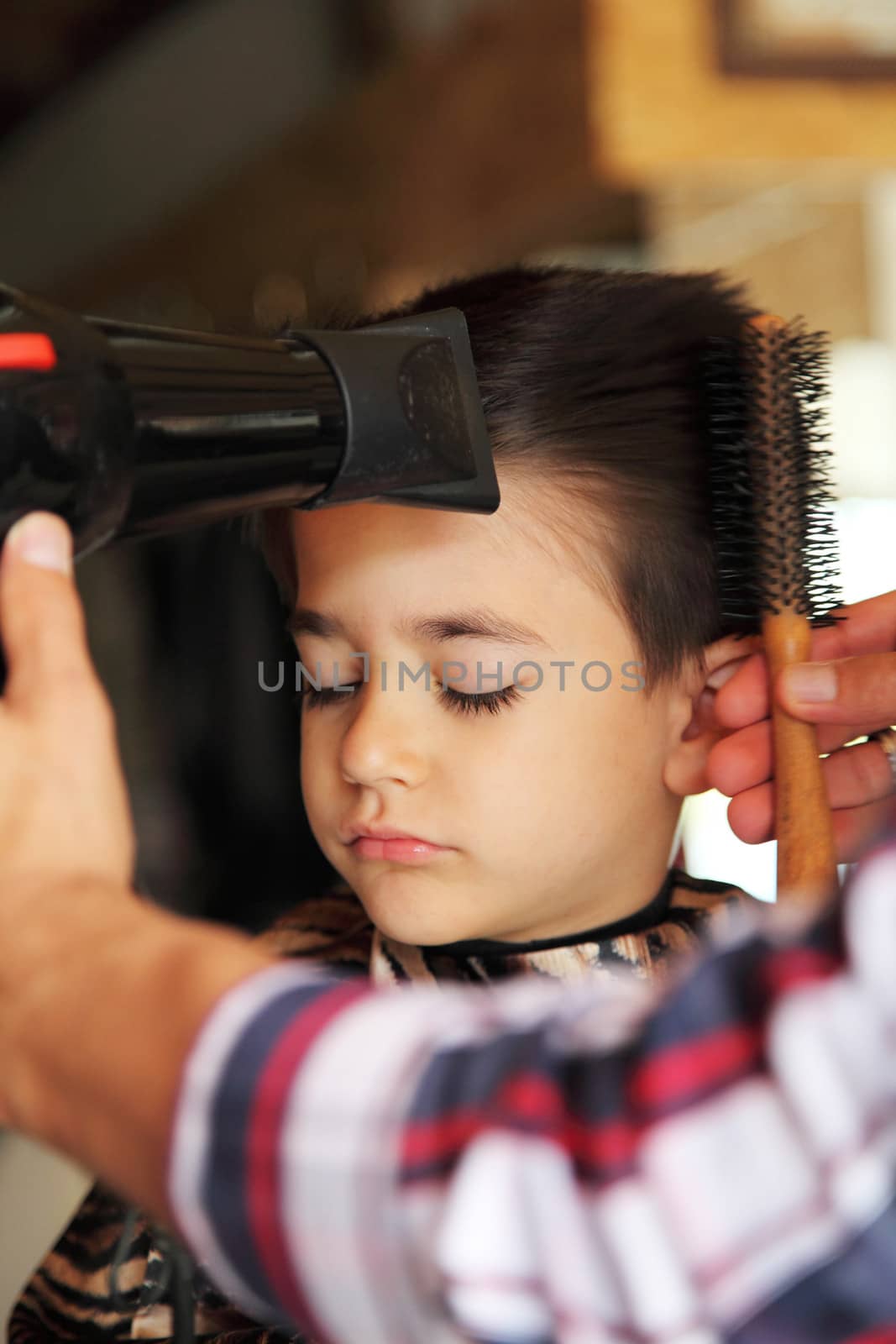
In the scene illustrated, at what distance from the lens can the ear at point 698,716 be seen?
0.81 meters

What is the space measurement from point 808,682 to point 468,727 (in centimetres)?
19

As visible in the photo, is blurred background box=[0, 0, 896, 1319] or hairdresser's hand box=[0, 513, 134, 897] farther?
blurred background box=[0, 0, 896, 1319]

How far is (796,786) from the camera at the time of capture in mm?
759

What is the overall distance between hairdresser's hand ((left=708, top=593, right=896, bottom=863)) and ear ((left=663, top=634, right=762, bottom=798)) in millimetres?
13

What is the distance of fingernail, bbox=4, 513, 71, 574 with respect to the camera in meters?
0.39

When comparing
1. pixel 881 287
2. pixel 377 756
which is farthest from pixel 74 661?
pixel 881 287

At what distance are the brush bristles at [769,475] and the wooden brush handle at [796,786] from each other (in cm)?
1

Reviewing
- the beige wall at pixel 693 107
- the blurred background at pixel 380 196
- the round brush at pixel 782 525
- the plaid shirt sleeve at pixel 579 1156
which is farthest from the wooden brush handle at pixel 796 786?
the beige wall at pixel 693 107

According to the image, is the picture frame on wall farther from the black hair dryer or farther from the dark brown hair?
the black hair dryer

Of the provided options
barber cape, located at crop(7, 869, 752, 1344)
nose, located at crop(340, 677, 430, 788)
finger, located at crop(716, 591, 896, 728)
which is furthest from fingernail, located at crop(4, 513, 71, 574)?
finger, located at crop(716, 591, 896, 728)

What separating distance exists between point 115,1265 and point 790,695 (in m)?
0.48

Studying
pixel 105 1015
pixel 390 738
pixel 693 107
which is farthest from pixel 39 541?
pixel 693 107

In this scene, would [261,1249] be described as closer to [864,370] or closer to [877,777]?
[877,777]

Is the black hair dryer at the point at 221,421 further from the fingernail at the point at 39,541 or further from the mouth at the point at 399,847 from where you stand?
the mouth at the point at 399,847
